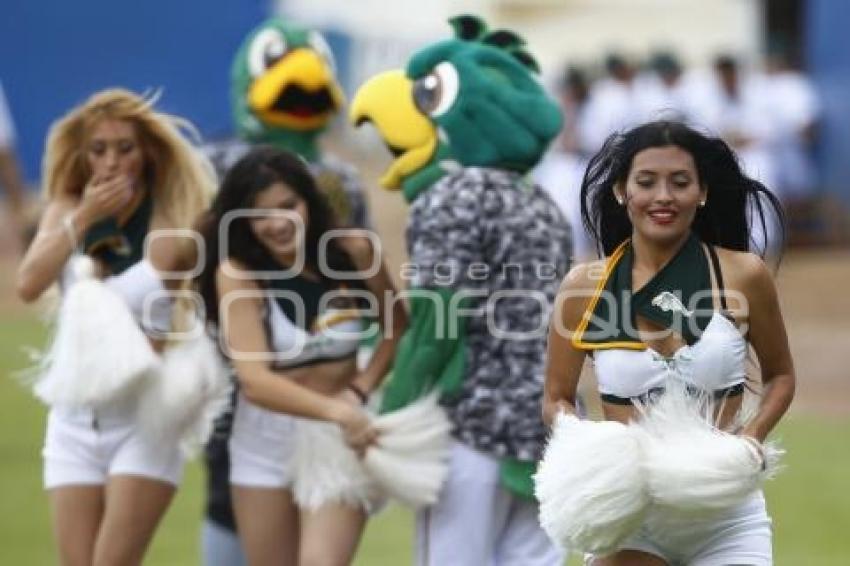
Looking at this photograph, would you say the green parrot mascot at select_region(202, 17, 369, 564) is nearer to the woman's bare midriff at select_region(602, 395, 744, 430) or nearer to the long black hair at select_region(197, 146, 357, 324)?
the long black hair at select_region(197, 146, 357, 324)

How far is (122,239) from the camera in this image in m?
8.38

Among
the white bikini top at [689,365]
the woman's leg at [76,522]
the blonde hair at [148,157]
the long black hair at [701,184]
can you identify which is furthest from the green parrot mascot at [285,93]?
the white bikini top at [689,365]

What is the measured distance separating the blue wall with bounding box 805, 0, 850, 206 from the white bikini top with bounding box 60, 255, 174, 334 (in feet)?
44.7

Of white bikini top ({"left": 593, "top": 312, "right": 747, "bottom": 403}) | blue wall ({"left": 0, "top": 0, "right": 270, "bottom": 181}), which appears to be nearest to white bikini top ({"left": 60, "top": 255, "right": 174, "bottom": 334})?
white bikini top ({"left": 593, "top": 312, "right": 747, "bottom": 403})

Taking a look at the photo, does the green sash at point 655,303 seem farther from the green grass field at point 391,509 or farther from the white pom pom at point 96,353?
the green grass field at point 391,509

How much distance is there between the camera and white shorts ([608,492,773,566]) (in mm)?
6352

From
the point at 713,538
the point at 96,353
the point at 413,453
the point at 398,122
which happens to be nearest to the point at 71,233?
the point at 96,353

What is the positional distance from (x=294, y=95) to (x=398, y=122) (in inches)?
70.6

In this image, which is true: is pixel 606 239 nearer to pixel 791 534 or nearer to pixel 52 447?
pixel 52 447

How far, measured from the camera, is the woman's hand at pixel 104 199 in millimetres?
8180

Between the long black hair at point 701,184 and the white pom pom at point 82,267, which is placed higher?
the long black hair at point 701,184

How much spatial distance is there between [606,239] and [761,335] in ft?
1.84

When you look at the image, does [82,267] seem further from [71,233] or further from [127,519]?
[127,519]

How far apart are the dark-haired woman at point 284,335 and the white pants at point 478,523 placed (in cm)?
29
